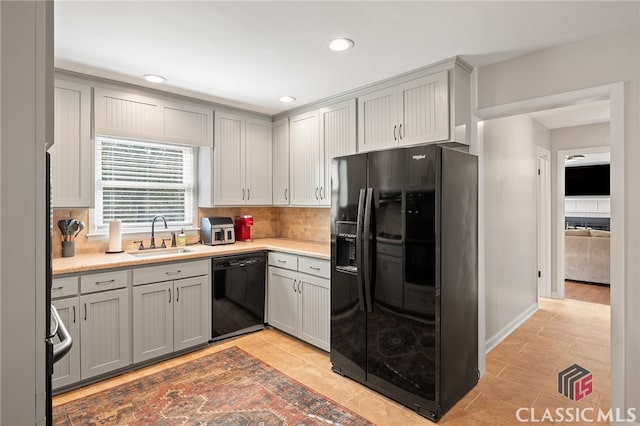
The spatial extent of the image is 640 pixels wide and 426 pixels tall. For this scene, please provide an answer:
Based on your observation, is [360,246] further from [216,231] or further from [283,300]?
[216,231]

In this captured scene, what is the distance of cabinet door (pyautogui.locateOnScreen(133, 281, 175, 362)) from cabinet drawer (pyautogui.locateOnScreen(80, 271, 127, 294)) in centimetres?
14

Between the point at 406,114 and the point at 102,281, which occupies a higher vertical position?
the point at 406,114

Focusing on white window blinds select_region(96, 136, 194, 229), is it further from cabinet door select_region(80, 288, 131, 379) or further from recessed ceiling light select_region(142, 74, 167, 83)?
cabinet door select_region(80, 288, 131, 379)

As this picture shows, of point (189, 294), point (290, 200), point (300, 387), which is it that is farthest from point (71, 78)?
point (300, 387)

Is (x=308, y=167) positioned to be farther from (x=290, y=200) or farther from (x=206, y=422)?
(x=206, y=422)

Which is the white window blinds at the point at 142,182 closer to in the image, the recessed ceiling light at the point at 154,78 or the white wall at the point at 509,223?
the recessed ceiling light at the point at 154,78

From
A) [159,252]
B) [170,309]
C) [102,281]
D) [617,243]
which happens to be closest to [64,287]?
[102,281]

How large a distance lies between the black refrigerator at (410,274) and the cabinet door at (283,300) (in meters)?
0.75

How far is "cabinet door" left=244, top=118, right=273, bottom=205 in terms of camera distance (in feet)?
13.7

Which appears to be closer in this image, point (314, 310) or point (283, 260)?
point (314, 310)

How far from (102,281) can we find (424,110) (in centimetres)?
291

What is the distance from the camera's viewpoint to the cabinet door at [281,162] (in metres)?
4.20

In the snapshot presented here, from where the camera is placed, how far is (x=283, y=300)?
3684 mm

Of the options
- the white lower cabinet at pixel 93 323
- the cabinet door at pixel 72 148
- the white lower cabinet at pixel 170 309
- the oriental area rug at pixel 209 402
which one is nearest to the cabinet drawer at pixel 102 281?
the white lower cabinet at pixel 93 323
